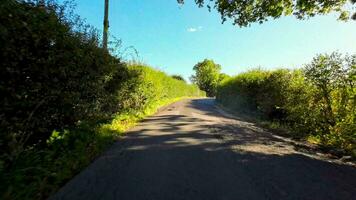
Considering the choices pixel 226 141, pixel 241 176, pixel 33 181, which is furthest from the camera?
pixel 226 141

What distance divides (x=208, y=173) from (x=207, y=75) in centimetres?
11357

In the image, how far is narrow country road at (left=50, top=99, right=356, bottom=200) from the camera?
6.15m

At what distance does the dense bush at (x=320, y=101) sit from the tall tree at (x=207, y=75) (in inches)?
3863

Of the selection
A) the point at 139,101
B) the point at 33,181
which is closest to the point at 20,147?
the point at 33,181

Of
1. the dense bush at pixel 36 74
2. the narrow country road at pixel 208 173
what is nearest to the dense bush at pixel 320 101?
the narrow country road at pixel 208 173

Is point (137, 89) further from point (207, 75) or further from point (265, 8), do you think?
point (207, 75)

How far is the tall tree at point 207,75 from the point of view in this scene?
119 metres

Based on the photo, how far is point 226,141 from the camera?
445 inches

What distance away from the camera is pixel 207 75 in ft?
394

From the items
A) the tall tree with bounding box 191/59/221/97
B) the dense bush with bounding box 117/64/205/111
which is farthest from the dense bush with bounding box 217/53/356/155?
the tall tree with bounding box 191/59/221/97

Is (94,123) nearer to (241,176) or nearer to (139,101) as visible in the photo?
(241,176)

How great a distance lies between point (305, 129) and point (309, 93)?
156 cm

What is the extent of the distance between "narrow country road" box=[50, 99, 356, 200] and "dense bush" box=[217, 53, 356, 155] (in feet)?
8.71

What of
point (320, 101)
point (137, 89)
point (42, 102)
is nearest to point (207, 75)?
point (137, 89)
